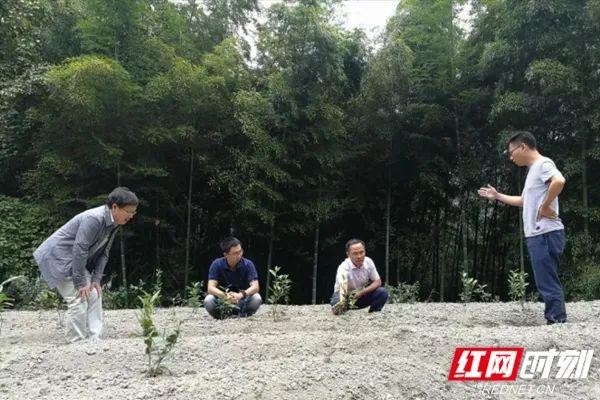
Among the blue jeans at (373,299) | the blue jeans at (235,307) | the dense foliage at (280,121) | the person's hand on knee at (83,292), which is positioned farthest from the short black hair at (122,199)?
the dense foliage at (280,121)

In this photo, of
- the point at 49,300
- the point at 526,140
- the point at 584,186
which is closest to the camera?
the point at 526,140

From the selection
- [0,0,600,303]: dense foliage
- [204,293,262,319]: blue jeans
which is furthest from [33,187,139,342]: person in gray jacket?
[0,0,600,303]: dense foliage

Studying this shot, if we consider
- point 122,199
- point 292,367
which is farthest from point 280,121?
point 292,367

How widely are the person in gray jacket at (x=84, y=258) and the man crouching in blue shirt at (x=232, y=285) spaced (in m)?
0.90

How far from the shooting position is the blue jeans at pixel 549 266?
3436 mm

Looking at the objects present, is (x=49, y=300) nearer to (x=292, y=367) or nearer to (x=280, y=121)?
(x=280, y=121)

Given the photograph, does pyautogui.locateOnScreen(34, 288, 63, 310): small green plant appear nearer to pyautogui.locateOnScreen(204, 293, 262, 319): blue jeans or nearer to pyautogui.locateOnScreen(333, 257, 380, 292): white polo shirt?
pyautogui.locateOnScreen(204, 293, 262, 319): blue jeans

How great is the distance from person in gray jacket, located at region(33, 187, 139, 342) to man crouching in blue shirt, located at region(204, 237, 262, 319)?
900 mm

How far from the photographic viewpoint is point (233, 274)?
434 centimetres

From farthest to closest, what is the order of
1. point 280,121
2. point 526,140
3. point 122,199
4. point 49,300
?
point 280,121 < point 49,300 < point 526,140 < point 122,199

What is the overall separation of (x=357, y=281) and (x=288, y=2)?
16.4 ft

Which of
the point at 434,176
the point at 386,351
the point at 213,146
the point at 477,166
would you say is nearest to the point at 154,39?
the point at 213,146

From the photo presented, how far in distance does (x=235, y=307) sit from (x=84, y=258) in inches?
52.1

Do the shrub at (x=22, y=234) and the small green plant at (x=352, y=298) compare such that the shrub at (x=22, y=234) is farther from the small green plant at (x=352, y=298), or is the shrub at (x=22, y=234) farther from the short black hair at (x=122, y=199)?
the small green plant at (x=352, y=298)
